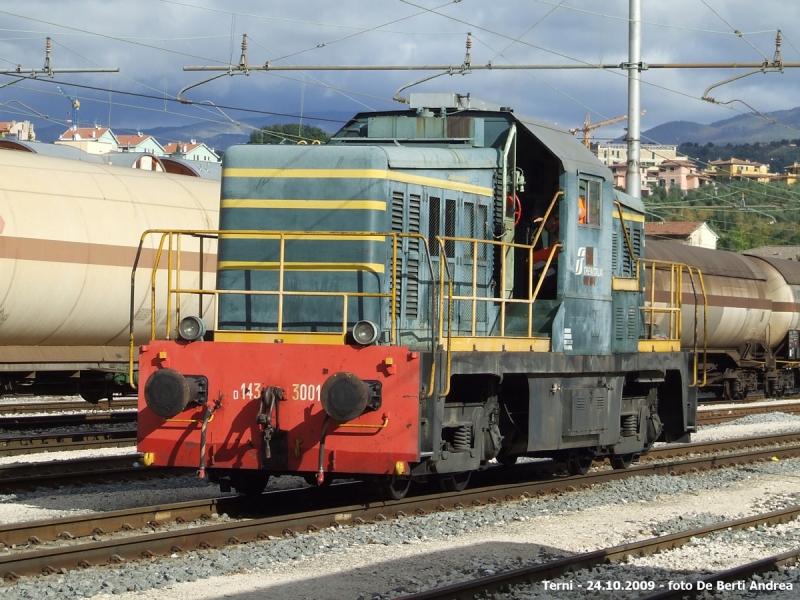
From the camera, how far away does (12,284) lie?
14.4 m

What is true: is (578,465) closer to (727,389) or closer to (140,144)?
(727,389)

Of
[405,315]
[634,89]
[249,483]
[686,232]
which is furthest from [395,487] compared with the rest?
[686,232]

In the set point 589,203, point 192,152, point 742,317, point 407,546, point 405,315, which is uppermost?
point 192,152

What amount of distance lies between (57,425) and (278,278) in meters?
8.79

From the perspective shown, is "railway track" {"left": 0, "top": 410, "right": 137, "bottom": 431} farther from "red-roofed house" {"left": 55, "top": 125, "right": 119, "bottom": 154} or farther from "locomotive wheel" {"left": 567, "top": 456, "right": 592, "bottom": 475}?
"red-roofed house" {"left": 55, "top": 125, "right": 119, "bottom": 154}

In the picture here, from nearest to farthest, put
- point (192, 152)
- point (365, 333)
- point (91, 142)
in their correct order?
point (365, 333) → point (91, 142) → point (192, 152)

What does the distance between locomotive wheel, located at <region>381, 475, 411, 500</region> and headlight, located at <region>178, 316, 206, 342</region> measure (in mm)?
2001

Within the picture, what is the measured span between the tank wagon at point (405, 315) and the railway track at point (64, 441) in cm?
489

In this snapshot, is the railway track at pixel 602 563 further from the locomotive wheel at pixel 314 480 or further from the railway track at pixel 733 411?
the railway track at pixel 733 411

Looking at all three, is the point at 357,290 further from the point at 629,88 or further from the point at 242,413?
Answer: the point at 629,88

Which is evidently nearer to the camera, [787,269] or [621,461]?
[621,461]

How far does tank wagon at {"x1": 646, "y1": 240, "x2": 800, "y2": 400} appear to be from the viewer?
2523 centimetres

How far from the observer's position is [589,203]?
34.9ft

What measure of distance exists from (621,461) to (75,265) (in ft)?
26.5
